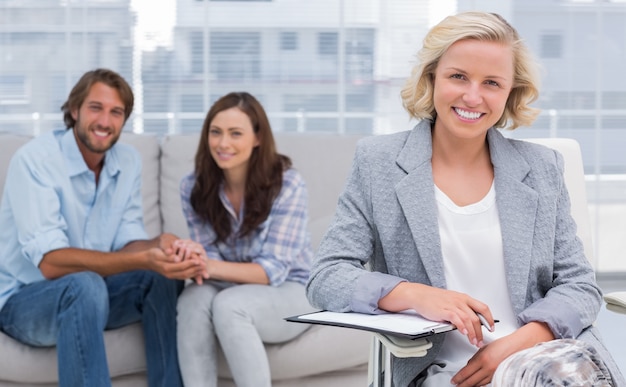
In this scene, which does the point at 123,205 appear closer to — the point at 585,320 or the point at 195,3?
the point at 585,320

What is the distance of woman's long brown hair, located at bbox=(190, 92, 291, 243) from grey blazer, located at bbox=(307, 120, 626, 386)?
3.84ft

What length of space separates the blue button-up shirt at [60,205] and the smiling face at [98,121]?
4cm

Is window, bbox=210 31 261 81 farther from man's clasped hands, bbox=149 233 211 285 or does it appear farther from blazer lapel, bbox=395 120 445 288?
blazer lapel, bbox=395 120 445 288

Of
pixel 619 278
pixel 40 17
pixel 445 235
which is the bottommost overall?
pixel 619 278

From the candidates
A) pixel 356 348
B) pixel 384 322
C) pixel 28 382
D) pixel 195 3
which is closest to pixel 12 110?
pixel 195 3

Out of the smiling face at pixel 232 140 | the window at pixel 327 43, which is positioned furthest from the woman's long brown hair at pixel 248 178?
the window at pixel 327 43

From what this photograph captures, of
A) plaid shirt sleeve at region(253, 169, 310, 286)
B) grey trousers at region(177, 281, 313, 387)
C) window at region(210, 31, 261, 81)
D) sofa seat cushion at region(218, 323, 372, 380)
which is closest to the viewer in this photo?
grey trousers at region(177, 281, 313, 387)

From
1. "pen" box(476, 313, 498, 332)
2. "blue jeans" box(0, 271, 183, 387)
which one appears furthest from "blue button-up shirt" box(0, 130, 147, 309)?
"pen" box(476, 313, 498, 332)

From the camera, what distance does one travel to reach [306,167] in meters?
3.26

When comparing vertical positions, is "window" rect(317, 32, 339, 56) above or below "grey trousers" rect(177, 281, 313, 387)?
above

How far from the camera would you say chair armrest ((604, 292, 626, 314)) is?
1.78 m

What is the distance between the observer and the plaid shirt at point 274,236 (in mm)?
2863

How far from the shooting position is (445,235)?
1.67m

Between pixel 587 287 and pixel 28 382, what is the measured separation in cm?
166
